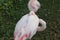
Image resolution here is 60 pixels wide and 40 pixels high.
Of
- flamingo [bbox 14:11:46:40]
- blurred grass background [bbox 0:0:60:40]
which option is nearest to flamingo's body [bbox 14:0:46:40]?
flamingo [bbox 14:11:46:40]

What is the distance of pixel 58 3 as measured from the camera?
4.61 m

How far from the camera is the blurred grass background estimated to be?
158 inches

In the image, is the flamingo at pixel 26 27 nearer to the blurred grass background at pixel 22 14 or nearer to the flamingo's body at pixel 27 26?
the flamingo's body at pixel 27 26

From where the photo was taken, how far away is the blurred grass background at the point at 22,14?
4004 millimetres

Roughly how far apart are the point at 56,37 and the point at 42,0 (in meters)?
0.88

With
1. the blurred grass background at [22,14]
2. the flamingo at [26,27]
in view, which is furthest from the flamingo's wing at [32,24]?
the blurred grass background at [22,14]

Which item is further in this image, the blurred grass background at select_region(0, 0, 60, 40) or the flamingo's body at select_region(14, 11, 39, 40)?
the blurred grass background at select_region(0, 0, 60, 40)

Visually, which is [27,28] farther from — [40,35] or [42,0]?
[42,0]

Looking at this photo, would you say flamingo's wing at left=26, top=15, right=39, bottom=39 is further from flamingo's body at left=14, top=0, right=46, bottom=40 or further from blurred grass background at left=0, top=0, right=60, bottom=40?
blurred grass background at left=0, top=0, right=60, bottom=40

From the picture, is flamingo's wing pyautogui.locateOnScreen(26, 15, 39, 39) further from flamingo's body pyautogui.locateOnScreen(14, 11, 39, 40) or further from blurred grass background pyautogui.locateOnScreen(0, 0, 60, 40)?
blurred grass background pyautogui.locateOnScreen(0, 0, 60, 40)

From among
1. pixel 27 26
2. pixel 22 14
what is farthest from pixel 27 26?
pixel 22 14

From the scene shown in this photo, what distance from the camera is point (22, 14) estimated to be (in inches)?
169

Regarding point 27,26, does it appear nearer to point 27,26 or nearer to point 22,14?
point 27,26

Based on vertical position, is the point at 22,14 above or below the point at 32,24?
above
